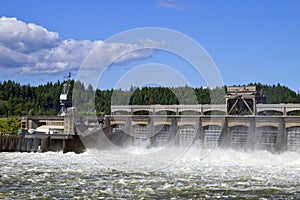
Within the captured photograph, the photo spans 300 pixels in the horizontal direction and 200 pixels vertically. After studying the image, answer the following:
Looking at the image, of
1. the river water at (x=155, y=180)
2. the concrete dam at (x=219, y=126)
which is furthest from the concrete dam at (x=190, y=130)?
the river water at (x=155, y=180)

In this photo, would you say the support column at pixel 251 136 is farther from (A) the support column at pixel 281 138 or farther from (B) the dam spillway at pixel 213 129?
(A) the support column at pixel 281 138

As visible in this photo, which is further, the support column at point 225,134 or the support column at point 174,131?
the support column at point 174,131

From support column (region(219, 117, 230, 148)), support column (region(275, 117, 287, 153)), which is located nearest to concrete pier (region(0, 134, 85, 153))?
support column (region(219, 117, 230, 148))

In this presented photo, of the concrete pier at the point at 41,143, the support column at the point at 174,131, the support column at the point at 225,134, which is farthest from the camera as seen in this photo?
the support column at the point at 174,131

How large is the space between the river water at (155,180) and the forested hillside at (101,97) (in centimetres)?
4104

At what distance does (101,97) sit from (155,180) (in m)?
93.4

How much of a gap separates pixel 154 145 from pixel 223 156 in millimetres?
16537

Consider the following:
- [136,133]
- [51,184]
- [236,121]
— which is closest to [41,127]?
[136,133]

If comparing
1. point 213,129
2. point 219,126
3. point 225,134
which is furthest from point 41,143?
point 225,134

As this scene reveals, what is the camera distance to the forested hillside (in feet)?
347

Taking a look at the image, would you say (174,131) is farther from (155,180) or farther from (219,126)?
(155,180)

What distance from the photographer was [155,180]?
1489 inches

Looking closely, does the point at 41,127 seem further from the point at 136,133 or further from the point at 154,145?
the point at 154,145

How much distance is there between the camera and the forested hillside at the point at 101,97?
10584 centimetres
